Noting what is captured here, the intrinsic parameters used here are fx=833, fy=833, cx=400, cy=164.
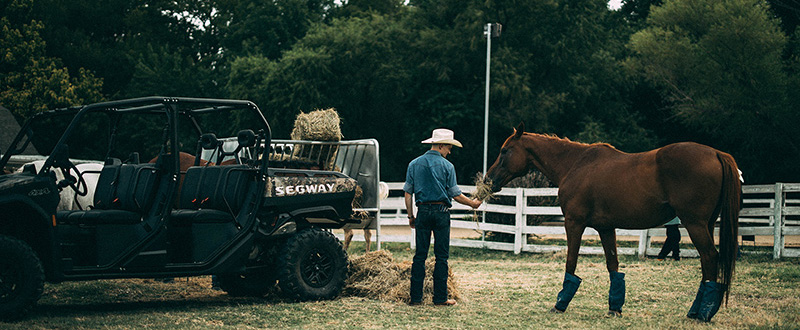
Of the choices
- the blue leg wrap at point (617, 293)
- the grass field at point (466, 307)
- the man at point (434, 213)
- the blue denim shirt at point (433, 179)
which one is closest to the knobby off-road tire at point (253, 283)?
the grass field at point (466, 307)

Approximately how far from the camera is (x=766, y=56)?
30.1 metres

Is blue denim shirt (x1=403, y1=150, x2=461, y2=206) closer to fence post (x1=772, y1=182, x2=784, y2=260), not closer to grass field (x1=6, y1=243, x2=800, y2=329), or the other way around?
grass field (x1=6, y1=243, x2=800, y2=329)

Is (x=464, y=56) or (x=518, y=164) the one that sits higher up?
(x=464, y=56)

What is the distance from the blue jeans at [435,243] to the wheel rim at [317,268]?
97 cm

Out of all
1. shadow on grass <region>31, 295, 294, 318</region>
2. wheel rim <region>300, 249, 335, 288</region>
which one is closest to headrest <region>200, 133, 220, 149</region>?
wheel rim <region>300, 249, 335, 288</region>

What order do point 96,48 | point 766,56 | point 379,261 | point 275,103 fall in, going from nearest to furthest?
point 379,261, point 766,56, point 275,103, point 96,48

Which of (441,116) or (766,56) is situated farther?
(441,116)

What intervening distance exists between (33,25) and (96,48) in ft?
22.2

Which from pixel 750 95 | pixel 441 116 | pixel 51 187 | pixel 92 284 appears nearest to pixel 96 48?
pixel 441 116

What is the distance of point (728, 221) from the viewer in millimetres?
7758

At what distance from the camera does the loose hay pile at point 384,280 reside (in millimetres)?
9367

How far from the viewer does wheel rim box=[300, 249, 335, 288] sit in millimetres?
9094

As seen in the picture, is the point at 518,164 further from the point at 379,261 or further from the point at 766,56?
the point at 766,56

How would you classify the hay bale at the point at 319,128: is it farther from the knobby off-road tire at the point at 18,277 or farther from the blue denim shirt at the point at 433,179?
the knobby off-road tire at the point at 18,277
